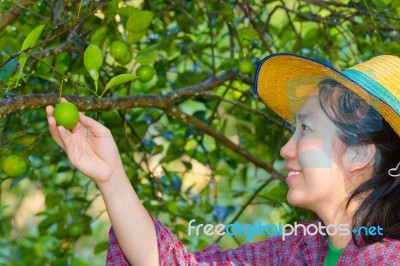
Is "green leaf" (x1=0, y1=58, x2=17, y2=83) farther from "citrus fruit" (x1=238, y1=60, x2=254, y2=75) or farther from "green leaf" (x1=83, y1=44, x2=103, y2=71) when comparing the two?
"citrus fruit" (x1=238, y1=60, x2=254, y2=75)

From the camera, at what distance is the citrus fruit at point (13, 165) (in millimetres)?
1713

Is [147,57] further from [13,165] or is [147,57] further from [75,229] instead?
[75,229]

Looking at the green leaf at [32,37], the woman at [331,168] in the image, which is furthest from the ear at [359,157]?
the green leaf at [32,37]

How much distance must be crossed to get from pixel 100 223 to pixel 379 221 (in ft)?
10.4

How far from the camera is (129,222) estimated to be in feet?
5.10

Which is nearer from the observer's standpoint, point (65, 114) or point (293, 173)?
point (65, 114)

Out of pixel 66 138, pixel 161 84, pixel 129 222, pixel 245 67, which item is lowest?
pixel 129 222

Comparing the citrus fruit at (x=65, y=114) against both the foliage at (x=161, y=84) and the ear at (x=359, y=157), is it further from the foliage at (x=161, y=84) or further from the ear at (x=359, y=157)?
the ear at (x=359, y=157)

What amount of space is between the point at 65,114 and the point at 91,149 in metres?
0.13

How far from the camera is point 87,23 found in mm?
2137

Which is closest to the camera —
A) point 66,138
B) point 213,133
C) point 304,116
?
point 66,138

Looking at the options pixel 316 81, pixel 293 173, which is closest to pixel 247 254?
pixel 293 173

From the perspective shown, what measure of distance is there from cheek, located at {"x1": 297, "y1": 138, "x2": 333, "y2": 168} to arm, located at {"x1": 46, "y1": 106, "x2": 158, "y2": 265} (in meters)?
0.30

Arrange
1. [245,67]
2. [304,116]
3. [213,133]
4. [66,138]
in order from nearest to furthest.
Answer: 1. [66,138]
2. [304,116]
3. [245,67]
4. [213,133]
